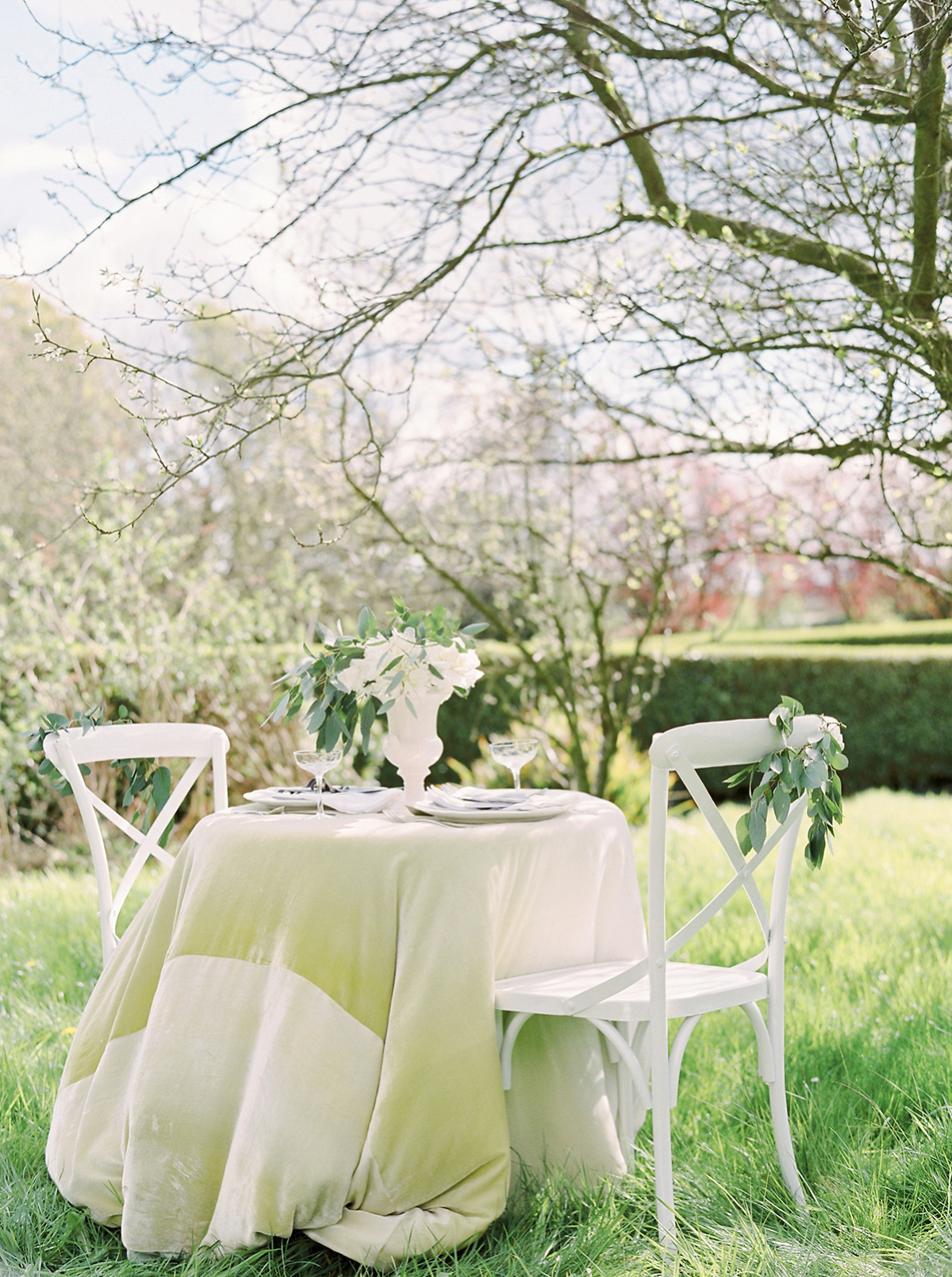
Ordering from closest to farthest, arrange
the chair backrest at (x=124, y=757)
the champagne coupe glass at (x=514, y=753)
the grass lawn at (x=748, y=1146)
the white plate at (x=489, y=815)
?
1. the grass lawn at (x=748, y=1146)
2. the white plate at (x=489, y=815)
3. the champagne coupe glass at (x=514, y=753)
4. the chair backrest at (x=124, y=757)

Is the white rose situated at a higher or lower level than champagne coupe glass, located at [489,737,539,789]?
higher

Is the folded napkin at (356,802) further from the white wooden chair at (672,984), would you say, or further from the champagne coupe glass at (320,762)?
the white wooden chair at (672,984)

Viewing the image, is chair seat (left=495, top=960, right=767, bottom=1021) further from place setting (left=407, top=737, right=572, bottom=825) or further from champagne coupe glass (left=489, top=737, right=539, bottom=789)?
champagne coupe glass (left=489, top=737, right=539, bottom=789)

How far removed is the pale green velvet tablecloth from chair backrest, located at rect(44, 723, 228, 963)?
21.3 inches

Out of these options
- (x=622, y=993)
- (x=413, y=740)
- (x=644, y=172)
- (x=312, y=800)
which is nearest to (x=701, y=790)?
(x=622, y=993)

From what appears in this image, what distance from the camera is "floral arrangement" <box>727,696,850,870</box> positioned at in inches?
84.4

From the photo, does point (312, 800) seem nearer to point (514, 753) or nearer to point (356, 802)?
point (356, 802)

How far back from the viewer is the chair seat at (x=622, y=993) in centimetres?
210

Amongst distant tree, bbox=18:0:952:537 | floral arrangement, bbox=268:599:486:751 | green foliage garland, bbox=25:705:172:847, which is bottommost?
green foliage garland, bbox=25:705:172:847

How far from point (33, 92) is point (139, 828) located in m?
2.02

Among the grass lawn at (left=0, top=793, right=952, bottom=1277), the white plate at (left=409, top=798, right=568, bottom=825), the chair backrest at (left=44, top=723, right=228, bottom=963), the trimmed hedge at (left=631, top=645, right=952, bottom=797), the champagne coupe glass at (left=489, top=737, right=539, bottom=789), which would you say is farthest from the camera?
the trimmed hedge at (left=631, top=645, right=952, bottom=797)

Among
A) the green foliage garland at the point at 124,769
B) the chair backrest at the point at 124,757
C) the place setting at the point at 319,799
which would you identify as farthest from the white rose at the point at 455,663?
the green foliage garland at the point at 124,769

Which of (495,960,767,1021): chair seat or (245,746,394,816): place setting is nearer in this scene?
(495,960,767,1021): chair seat

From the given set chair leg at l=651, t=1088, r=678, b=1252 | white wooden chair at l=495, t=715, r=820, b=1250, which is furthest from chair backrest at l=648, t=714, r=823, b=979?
chair leg at l=651, t=1088, r=678, b=1252
